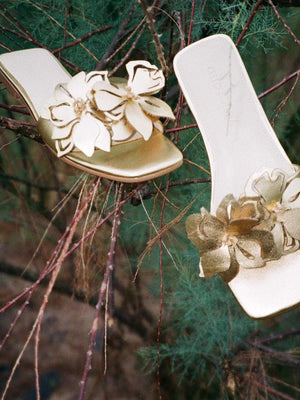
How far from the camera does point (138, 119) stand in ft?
0.99

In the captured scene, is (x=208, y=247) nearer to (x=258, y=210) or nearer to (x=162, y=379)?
(x=258, y=210)

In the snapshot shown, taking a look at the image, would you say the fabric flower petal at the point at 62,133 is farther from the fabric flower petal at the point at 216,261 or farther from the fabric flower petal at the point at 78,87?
the fabric flower petal at the point at 216,261

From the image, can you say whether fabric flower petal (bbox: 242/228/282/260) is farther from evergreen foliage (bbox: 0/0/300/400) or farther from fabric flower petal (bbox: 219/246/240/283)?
evergreen foliage (bbox: 0/0/300/400)

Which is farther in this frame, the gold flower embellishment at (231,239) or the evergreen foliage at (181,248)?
the evergreen foliage at (181,248)

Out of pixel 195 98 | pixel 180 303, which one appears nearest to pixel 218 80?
pixel 195 98

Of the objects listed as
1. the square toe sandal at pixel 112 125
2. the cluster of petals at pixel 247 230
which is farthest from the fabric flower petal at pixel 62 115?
the cluster of petals at pixel 247 230

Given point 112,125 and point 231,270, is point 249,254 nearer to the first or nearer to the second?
point 231,270

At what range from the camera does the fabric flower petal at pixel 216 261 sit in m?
0.28

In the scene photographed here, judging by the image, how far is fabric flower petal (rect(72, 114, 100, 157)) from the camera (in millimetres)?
302

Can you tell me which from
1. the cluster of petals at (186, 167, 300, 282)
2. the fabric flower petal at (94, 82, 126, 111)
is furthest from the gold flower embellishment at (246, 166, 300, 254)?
the fabric flower petal at (94, 82, 126, 111)

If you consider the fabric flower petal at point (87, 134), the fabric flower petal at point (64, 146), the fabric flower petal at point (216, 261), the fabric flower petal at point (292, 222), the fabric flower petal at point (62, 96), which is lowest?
the fabric flower petal at point (216, 261)

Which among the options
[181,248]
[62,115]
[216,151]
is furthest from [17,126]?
[181,248]

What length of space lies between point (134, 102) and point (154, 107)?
1 centimetres

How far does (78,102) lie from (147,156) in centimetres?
6
